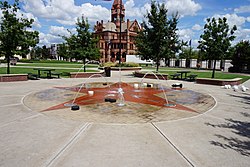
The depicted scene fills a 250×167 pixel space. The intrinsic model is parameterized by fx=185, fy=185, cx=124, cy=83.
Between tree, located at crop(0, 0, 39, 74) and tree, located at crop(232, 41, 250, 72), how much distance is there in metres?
31.8

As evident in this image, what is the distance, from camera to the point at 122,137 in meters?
4.72

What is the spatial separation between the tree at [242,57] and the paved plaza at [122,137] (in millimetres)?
31456

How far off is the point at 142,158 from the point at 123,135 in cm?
119

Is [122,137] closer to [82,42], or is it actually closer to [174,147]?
[174,147]

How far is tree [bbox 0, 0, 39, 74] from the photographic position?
48.3ft

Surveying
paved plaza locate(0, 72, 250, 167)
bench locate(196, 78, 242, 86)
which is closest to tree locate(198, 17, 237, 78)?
bench locate(196, 78, 242, 86)

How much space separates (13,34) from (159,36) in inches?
520

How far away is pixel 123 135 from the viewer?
4.84 metres

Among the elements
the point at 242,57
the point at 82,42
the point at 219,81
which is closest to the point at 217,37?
the point at 219,81

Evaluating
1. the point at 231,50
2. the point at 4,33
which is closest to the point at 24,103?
the point at 4,33

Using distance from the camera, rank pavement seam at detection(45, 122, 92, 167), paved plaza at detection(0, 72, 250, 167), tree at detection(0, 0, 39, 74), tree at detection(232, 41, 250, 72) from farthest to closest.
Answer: tree at detection(232, 41, 250, 72)
tree at detection(0, 0, 39, 74)
paved plaza at detection(0, 72, 250, 167)
pavement seam at detection(45, 122, 92, 167)

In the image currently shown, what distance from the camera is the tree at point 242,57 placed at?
3303 cm

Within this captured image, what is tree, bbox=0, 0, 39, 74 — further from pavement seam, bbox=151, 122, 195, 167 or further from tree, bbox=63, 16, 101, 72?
pavement seam, bbox=151, 122, 195, 167

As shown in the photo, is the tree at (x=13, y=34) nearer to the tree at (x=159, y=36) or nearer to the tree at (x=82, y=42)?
A: the tree at (x=82, y=42)
